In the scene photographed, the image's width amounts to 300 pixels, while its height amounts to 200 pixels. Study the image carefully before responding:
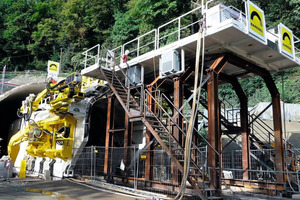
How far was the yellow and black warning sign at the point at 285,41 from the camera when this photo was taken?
1089 cm

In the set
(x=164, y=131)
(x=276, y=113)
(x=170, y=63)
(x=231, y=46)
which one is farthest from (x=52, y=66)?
(x=276, y=113)

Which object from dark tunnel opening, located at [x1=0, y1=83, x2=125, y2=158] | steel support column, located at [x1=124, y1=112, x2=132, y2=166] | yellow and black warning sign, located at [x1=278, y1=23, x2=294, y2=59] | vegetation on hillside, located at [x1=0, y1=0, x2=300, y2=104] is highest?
vegetation on hillside, located at [x1=0, y1=0, x2=300, y2=104]

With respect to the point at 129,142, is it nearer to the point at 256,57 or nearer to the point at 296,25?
the point at 256,57

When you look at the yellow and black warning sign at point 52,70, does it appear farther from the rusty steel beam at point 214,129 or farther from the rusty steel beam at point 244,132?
the rusty steel beam at point 214,129

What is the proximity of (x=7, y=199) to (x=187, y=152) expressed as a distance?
591 centimetres

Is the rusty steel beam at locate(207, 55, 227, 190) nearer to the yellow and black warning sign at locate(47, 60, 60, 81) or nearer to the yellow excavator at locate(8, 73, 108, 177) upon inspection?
the yellow excavator at locate(8, 73, 108, 177)

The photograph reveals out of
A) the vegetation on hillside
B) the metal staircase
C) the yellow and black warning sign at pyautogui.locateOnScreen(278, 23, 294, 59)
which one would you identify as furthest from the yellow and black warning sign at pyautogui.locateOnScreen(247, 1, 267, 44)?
the vegetation on hillside

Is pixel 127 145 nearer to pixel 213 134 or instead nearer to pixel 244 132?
pixel 213 134

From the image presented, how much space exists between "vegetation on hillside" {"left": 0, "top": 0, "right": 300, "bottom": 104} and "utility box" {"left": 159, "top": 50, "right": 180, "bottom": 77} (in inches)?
749

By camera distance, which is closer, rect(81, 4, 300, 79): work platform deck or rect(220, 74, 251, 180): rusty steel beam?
rect(81, 4, 300, 79): work platform deck

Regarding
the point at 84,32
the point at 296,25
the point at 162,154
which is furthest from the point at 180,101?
the point at 84,32

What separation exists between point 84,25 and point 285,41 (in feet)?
116

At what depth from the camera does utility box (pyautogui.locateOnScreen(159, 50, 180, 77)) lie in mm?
10703

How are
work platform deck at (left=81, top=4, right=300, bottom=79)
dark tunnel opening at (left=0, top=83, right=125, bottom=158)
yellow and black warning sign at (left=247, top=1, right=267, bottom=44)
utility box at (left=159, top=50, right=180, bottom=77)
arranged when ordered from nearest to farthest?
work platform deck at (left=81, top=4, right=300, bottom=79) → yellow and black warning sign at (left=247, top=1, right=267, bottom=44) → utility box at (left=159, top=50, right=180, bottom=77) → dark tunnel opening at (left=0, top=83, right=125, bottom=158)
